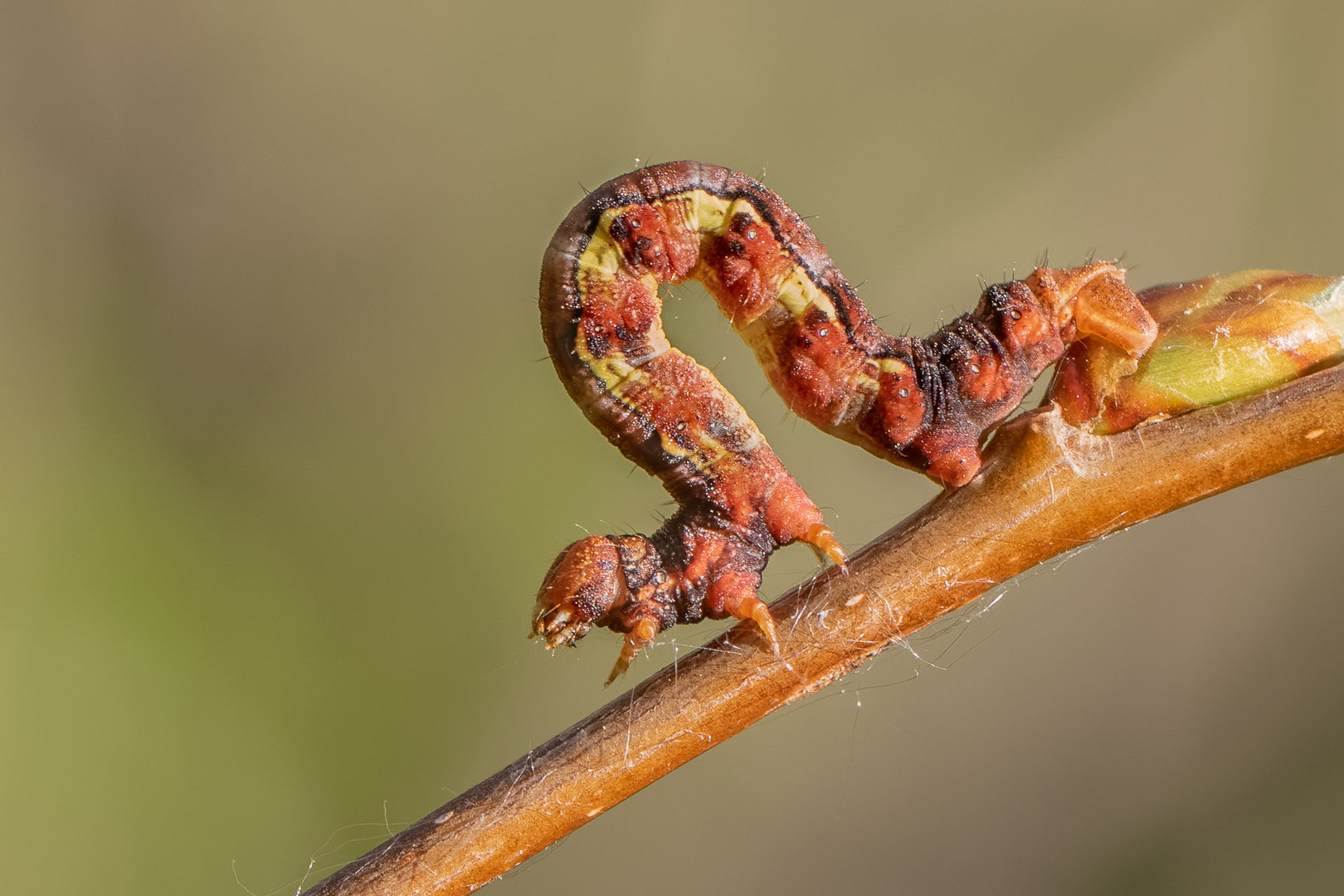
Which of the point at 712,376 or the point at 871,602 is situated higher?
the point at 712,376

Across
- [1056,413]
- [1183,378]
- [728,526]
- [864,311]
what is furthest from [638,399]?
[1183,378]

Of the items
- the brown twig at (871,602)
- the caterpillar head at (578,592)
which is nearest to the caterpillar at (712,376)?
the caterpillar head at (578,592)

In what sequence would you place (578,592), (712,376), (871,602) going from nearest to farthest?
1. (871,602)
2. (578,592)
3. (712,376)

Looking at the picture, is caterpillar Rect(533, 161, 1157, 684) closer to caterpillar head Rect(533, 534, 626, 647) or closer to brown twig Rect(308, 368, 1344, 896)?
caterpillar head Rect(533, 534, 626, 647)

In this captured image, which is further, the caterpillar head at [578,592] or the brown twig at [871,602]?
the caterpillar head at [578,592]

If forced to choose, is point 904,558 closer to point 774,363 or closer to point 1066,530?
point 1066,530

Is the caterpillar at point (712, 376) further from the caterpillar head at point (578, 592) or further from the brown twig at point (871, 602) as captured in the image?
the brown twig at point (871, 602)

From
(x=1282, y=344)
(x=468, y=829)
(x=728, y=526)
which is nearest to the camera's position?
(x=468, y=829)
